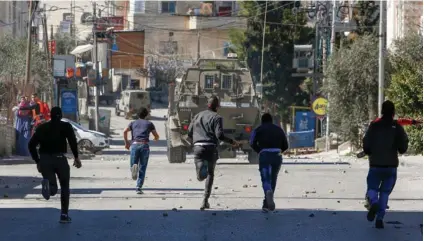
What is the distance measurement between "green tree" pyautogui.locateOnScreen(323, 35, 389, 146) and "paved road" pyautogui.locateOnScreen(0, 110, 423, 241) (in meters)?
14.9

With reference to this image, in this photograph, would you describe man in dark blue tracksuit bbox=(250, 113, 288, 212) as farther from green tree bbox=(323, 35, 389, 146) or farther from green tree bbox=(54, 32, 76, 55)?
green tree bbox=(54, 32, 76, 55)

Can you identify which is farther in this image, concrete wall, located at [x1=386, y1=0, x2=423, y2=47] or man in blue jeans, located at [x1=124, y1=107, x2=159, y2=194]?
concrete wall, located at [x1=386, y1=0, x2=423, y2=47]

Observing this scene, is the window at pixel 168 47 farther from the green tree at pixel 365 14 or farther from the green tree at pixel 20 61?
the green tree at pixel 20 61

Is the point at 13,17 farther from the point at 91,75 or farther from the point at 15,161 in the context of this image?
the point at 15,161

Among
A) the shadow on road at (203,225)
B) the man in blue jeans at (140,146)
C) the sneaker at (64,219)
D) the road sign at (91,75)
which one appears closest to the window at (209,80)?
the man in blue jeans at (140,146)

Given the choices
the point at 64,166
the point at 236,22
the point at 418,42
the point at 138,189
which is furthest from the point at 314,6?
the point at 64,166

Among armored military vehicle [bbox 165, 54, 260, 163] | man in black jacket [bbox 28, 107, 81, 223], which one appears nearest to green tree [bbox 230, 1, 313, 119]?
armored military vehicle [bbox 165, 54, 260, 163]

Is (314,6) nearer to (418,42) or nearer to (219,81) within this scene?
(418,42)

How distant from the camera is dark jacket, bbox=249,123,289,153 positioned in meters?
17.0

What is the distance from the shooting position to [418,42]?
36.7m

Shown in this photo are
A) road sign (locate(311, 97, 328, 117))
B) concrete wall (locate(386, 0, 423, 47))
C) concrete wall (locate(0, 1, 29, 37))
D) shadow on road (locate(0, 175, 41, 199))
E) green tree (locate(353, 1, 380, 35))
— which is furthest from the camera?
concrete wall (locate(0, 1, 29, 37))

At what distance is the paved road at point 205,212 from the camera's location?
13844 millimetres

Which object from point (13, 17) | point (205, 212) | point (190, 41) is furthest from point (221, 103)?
point (190, 41)

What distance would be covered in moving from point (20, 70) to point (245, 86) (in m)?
19.0
